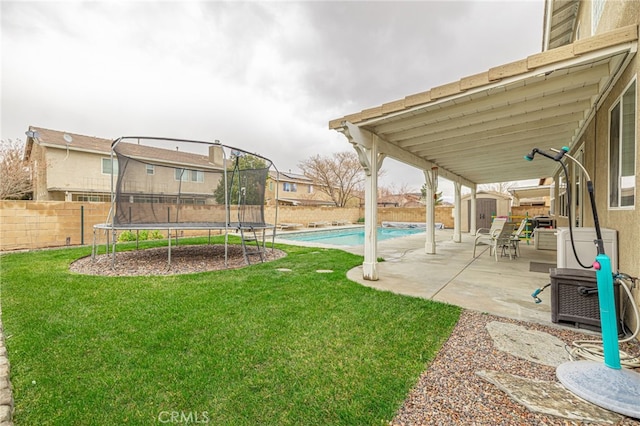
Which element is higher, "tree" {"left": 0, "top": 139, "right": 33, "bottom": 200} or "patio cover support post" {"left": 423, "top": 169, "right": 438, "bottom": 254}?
"tree" {"left": 0, "top": 139, "right": 33, "bottom": 200}

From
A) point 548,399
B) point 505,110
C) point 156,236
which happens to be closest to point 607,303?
point 548,399

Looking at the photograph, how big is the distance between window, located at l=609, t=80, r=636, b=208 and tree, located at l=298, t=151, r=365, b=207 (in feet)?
75.0

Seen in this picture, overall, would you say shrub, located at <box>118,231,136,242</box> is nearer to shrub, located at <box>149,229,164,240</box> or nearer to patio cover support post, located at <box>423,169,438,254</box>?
shrub, located at <box>149,229,164,240</box>

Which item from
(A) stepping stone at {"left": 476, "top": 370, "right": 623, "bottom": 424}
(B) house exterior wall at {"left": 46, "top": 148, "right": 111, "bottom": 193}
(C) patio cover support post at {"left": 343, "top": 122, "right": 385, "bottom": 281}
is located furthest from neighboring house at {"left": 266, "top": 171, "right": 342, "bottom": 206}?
(A) stepping stone at {"left": 476, "top": 370, "right": 623, "bottom": 424}

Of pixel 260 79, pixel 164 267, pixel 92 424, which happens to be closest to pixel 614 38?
pixel 92 424

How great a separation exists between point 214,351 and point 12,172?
629 inches

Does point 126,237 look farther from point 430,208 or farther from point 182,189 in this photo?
point 430,208

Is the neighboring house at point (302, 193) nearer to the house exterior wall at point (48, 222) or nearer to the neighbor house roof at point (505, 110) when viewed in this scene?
the house exterior wall at point (48, 222)

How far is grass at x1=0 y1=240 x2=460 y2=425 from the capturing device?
1.74m

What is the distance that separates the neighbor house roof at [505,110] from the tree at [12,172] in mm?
15059

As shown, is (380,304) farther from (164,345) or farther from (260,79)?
(260,79)

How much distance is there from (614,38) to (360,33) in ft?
28.5

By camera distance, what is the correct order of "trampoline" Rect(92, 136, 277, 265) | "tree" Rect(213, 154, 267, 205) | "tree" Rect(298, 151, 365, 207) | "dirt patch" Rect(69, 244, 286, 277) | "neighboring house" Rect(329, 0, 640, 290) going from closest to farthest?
1. "neighboring house" Rect(329, 0, 640, 290)
2. "dirt patch" Rect(69, 244, 286, 277)
3. "trampoline" Rect(92, 136, 277, 265)
4. "tree" Rect(213, 154, 267, 205)
5. "tree" Rect(298, 151, 365, 207)

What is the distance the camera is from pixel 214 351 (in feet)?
8.00
